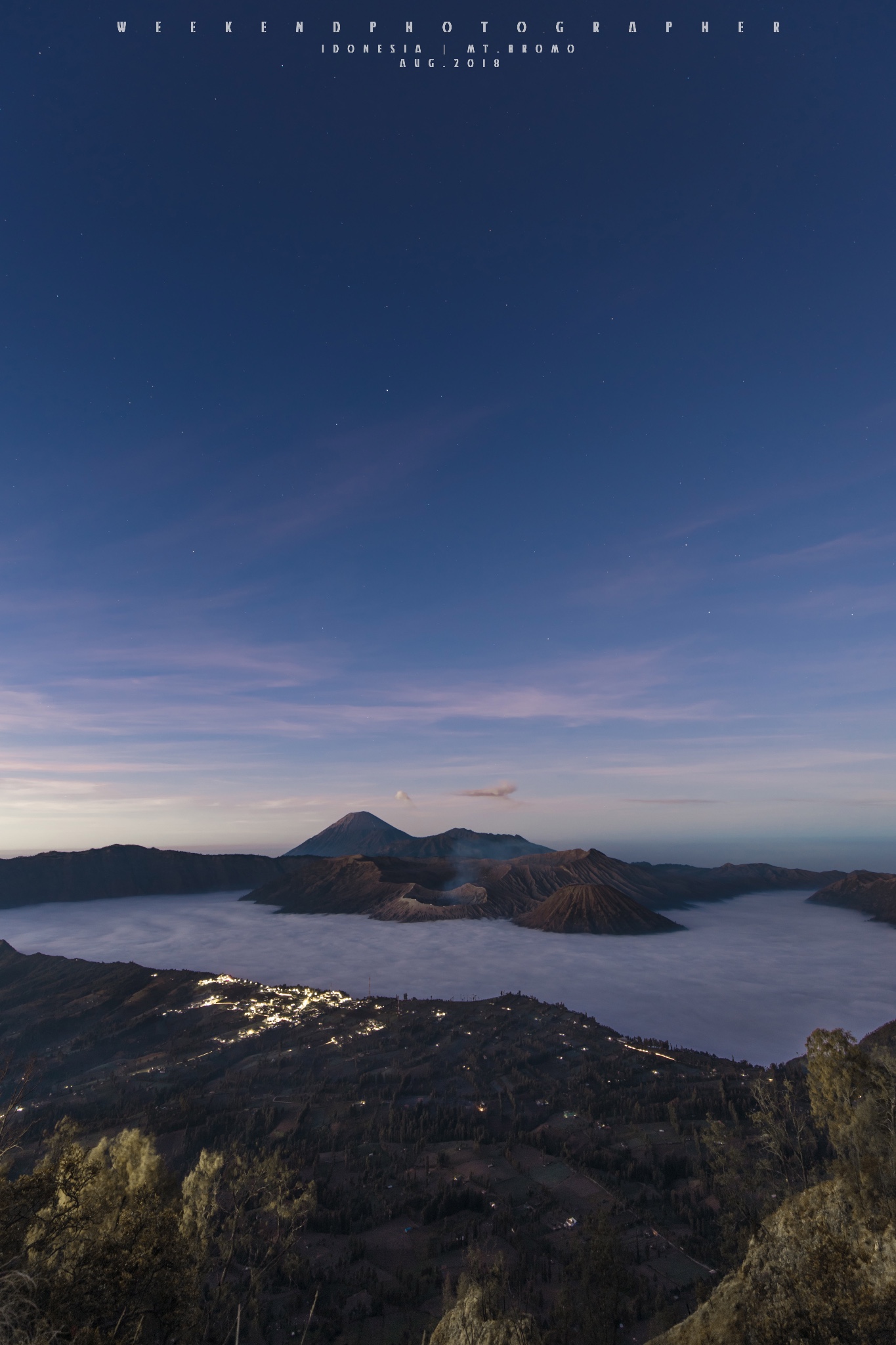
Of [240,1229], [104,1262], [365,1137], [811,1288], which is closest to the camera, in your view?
[811,1288]

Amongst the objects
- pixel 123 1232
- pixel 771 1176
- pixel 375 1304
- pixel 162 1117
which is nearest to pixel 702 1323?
pixel 123 1232

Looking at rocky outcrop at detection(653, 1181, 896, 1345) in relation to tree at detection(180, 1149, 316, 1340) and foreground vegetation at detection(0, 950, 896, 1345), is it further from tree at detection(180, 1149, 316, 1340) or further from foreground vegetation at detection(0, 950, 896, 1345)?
tree at detection(180, 1149, 316, 1340)

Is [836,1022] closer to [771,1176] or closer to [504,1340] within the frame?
[771,1176]

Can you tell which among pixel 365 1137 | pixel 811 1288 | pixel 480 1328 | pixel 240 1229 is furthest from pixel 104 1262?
pixel 365 1137

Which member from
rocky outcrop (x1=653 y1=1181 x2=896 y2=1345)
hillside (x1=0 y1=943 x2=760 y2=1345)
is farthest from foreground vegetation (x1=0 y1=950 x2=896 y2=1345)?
hillside (x1=0 y1=943 x2=760 y2=1345)

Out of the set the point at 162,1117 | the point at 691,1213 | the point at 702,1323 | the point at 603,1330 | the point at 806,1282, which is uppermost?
the point at 806,1282

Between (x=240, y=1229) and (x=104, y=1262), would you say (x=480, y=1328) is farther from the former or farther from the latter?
(x=240, y=1229)

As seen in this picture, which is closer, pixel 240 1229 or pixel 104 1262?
pixel 104 1262

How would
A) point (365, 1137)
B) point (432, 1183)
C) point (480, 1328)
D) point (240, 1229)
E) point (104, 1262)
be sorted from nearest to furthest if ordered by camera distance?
point (480, 1328), point (104, 1262), point (240, 1229), point (432, 1183), point (365, 1137)

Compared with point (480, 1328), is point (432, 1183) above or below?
below

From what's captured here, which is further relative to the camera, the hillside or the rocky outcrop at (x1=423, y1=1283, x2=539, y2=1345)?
the hillside

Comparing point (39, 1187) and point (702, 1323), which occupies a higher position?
point (39, 1187)
